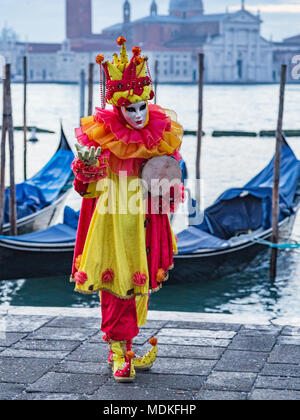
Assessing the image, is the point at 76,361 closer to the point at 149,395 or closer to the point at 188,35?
the point at 149,395

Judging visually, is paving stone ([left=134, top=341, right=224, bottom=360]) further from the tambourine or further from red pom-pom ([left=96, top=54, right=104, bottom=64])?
red pom-pom ([left=96, top=54, right=104, bottom=64])

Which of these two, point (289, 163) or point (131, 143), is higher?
point (131, 143)

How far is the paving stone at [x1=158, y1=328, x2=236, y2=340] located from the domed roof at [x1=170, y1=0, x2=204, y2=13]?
88.2m

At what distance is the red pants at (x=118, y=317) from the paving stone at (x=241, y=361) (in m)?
0.35

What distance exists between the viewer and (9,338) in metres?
3.03

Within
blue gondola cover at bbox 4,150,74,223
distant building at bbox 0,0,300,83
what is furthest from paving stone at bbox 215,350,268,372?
distant building at bbox 0,0,300,83

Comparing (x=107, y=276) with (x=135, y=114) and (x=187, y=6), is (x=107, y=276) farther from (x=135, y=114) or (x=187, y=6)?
(x=187, y=6)

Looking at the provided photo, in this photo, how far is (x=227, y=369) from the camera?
8.87ft

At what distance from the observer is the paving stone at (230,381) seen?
8.30 ft

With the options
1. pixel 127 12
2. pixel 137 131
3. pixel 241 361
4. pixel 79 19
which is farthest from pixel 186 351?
pixel 127 12

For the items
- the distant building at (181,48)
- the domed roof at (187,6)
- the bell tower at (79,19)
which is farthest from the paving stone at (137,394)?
the domed roof at (187,6)

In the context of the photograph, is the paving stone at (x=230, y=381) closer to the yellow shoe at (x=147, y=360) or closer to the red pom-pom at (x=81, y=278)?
the yellow shoe at (x=147, y=360)

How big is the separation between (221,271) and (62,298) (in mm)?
1249
